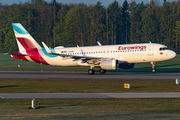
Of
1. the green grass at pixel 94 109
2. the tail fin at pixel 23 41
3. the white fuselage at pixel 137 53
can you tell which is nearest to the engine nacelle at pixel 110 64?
the white fuselage at pixel 137 53

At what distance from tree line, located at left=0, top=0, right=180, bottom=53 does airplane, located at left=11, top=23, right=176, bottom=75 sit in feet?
228

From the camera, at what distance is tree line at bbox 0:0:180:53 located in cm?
11094

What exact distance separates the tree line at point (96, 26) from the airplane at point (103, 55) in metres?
69.4

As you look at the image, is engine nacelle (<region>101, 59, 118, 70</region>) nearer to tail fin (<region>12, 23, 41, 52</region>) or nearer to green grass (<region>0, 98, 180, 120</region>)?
tail fin (<region>12, 23, 41, 52</region>)

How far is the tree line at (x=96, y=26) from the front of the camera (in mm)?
110938

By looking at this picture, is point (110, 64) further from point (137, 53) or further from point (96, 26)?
point (96, 26)

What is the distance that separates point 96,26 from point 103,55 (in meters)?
74.6

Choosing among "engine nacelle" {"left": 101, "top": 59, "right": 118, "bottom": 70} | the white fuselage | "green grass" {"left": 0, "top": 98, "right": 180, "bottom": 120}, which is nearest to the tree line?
the white fuselage

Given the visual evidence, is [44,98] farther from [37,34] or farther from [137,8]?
[137,8]

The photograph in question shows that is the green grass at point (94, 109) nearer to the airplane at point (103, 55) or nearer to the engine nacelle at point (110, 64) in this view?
the engine nacelle at point (110, 64)

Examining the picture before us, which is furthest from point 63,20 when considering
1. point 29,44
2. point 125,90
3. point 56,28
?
point 125,90

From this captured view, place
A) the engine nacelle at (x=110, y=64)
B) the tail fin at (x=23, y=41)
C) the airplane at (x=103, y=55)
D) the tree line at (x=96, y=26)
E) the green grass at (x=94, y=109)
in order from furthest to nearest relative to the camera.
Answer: the tree line at (x=96, y=26) → the tail fin at (x=23, y=41) → the airplane at (x=103, y=55) → the engine nacelle at (x=110, y=64) → the green grass at (x=94, y=109)

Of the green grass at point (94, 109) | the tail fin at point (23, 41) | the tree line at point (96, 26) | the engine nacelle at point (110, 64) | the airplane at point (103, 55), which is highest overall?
the tree line at point (96, 26)

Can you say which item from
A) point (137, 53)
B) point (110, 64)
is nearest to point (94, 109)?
point (110, 64)
